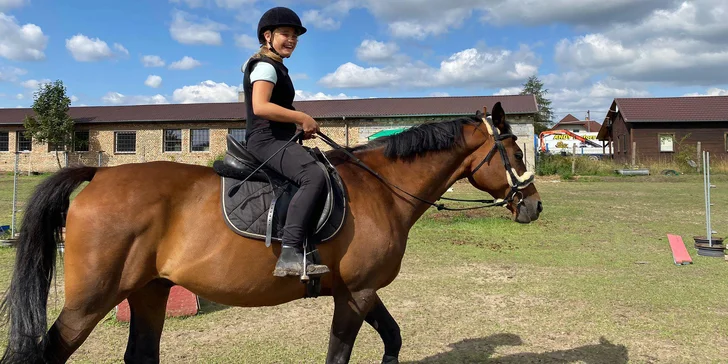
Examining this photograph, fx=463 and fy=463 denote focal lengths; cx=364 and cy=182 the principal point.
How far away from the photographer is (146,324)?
373cm

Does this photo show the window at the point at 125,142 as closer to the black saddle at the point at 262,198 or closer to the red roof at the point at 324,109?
the red roof at the point at 324,109

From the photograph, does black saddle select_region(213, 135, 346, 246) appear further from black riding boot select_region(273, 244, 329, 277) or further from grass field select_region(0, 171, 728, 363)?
grass field select_region(0, 171, 728, 363)

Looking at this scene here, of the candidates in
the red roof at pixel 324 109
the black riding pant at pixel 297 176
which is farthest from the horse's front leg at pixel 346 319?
the red roof at pixel 324 109

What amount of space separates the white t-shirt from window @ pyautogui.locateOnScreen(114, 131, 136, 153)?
118ft

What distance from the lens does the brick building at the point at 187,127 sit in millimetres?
33031

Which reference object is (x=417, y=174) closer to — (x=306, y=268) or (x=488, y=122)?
(x=488, y=122)

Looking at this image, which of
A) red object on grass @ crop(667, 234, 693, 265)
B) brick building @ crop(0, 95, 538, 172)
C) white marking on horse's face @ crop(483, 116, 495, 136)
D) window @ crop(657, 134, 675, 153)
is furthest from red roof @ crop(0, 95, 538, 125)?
white marking on horse's face @ crop(483, 116, 495, 136)

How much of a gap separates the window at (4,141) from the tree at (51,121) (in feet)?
11.4

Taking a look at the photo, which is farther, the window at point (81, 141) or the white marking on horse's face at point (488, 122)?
the window at point (81, 141)

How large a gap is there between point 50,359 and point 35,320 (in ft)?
0.92

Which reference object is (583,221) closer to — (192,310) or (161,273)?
(192,310)

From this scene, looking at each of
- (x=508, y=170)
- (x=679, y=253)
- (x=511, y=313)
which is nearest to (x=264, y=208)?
(x=508, y=170)

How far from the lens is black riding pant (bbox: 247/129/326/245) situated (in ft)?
10.4

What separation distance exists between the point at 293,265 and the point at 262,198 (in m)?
0.55
